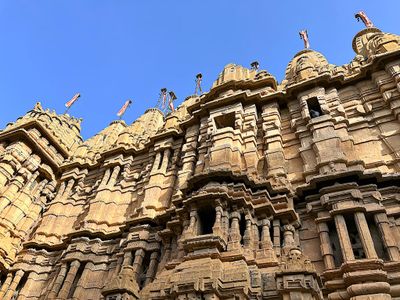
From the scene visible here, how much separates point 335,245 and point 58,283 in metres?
10.4

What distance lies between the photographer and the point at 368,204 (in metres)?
10.7

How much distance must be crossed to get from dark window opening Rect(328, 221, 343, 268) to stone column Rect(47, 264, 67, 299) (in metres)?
10.2

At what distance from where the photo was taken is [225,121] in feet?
55.0

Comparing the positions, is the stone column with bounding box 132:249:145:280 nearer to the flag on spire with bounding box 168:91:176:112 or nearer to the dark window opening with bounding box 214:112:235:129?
the dark window opening with bounding box 214:112:235:129

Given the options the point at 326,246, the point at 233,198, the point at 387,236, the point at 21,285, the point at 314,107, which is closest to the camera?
the point at 387,236

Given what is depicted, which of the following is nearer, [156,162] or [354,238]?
[354,238]

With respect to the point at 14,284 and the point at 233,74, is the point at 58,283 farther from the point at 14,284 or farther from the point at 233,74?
the point at 233,74

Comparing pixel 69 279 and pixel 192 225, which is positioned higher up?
pixel 192 225

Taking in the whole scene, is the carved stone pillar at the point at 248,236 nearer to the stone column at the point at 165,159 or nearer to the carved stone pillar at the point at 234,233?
the carved stone pillar at the point at 234,233

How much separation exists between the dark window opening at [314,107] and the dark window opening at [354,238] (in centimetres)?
575

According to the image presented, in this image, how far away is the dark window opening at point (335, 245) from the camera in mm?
10117

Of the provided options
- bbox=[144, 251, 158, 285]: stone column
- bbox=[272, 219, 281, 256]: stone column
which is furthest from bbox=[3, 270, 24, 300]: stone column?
bbox=[272, 219, 281, 256]: stone column

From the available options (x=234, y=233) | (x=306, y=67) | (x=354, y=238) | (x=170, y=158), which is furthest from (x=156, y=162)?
(x=354, y=238)

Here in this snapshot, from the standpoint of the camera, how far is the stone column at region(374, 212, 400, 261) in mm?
9391
